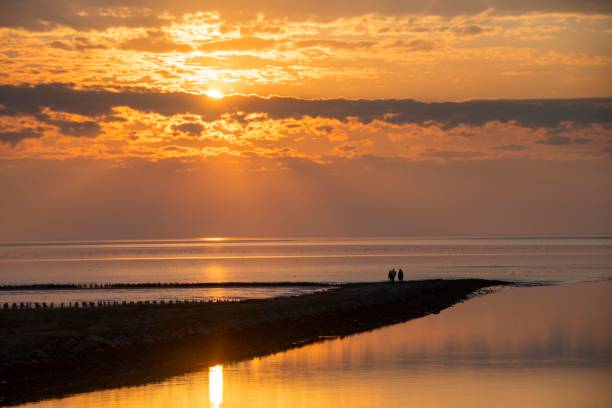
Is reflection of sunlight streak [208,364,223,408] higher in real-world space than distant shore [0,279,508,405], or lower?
lower

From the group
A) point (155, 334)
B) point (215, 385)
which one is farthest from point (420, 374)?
point (155, 334)

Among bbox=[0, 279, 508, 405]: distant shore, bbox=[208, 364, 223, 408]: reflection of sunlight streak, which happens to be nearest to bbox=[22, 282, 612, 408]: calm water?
bbox=[208, 364, 223, 408]: reflection of sunlight streak

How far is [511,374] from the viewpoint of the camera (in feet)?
123

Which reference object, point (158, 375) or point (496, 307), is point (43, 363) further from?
point (496, 307)

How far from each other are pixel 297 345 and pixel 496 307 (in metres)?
29.6

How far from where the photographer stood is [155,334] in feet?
152

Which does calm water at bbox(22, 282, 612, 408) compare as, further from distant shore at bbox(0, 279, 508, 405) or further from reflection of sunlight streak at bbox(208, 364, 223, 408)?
distant shore at bbox(0, 279, 508, 405)

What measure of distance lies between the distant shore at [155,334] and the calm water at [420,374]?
7.34 feet

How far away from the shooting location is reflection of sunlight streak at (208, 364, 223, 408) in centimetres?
3173

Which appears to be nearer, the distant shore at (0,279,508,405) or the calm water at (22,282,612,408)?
the calm water at (22,282,612,408)

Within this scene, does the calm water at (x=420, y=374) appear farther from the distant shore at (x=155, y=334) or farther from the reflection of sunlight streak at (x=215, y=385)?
the distant shore at (x=155, y=334)

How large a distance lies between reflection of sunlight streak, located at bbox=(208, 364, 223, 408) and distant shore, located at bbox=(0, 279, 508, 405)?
1135 millimetres

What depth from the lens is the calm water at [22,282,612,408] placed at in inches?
1251

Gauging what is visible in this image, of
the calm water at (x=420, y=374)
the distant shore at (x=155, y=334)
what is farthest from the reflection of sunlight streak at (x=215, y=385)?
the distant shore at (x=155, y=334)
